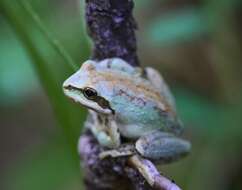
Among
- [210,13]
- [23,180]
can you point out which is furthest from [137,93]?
[23,180]

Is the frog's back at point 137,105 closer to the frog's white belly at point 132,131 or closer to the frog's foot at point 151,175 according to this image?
the frog's white belly at point 132,131

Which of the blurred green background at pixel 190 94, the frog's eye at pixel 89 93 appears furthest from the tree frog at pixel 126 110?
the blurred green background at pixel 190 94

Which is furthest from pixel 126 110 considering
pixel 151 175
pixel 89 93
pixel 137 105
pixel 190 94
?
pixel 190 94

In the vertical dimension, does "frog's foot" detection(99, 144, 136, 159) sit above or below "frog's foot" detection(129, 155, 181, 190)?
above

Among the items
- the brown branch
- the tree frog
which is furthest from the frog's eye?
the brown branch

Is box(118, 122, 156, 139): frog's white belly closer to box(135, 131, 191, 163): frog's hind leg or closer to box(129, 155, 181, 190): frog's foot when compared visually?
box(135, 131, 191, 163): frog's hind leg

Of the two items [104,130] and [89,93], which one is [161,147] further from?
[89,93]

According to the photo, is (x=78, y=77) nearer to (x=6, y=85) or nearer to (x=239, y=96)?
(x=6, y=85)
